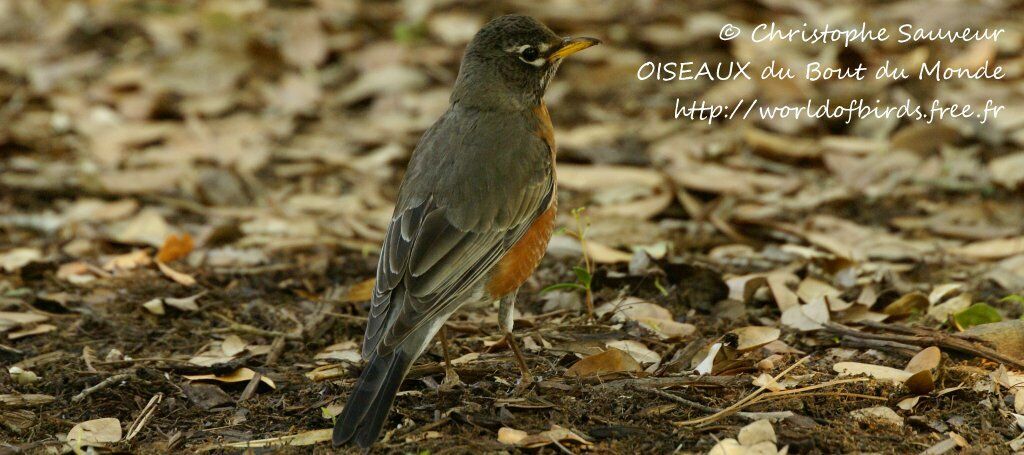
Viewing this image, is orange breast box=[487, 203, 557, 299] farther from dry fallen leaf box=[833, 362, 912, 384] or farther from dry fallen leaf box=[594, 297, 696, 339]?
dry fallen leaf box=[833, 362, 912, 384]

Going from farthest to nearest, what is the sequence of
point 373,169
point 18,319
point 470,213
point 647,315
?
point 373,169, point 18,319, point 647,315, point 470,213

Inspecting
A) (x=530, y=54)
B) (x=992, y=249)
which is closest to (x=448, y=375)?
(x=530, y=54)

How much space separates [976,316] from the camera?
16.6 ft

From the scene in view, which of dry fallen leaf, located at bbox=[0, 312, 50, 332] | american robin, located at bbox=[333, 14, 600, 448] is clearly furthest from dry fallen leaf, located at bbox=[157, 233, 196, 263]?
american robin, located at bbox=[333, 14, 600, 448]

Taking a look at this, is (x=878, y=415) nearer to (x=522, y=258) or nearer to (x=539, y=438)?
(x=539, y=438)

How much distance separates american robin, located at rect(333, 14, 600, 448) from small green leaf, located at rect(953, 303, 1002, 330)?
1.95 metres

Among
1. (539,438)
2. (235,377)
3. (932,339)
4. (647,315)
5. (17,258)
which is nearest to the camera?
(539,438)

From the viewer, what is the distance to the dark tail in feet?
13.1

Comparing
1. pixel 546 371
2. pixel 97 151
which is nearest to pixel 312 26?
pixel 97 151

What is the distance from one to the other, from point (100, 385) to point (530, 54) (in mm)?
2636

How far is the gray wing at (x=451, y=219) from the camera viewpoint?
4586 mm

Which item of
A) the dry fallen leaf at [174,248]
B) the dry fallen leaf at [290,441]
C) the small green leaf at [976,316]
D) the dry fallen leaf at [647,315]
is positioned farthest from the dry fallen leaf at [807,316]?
the dry fallen leaf at [174,248]

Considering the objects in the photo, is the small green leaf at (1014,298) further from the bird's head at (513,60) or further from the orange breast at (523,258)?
the bird's head at (513,60)

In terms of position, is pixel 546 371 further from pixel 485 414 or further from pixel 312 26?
pixel 312 26
